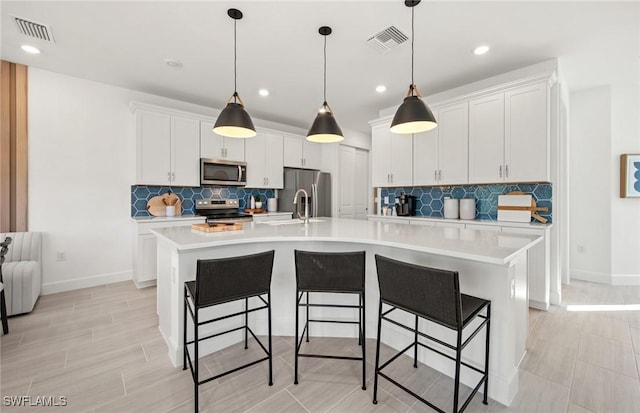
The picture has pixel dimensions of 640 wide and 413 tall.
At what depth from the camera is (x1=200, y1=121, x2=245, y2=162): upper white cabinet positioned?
4266 millimetres

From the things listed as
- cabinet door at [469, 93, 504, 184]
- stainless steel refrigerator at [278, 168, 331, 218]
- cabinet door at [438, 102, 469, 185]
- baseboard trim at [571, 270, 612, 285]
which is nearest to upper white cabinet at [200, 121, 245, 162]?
stainless steel refrigerator at [278, 168, 331, 218]

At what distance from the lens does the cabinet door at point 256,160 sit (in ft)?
15.7

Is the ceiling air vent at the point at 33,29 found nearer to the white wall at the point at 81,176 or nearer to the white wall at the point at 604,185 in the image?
the white wall at the point at 81,176

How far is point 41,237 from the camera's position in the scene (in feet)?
10.7

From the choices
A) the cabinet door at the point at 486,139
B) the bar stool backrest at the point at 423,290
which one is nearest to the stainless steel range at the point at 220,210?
the bar stool backrest at the point at 423,290

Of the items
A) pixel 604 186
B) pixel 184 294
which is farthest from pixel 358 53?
pixel 604 186

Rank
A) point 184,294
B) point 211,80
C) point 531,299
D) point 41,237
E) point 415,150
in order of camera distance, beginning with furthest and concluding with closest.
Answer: point 415,150 < point 211,80 < point 41,237 < point 531,299 < point 184,294

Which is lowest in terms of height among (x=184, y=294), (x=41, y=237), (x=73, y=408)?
(x=73, y=408)

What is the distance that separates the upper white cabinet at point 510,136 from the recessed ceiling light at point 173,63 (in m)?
3.53

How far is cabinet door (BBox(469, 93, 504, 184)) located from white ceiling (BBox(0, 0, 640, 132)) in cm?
40

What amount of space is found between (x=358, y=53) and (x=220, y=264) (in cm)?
255

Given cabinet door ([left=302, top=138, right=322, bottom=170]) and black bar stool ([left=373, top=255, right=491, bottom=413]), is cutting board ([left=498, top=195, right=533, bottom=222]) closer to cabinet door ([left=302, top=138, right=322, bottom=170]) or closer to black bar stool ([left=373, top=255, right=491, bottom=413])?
black bar stool ([left=373, top=255, right=491, bottom=413])

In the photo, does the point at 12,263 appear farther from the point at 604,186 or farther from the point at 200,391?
the point at 604,186

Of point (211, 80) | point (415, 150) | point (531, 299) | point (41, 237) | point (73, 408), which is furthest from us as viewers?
point (415, 150)
